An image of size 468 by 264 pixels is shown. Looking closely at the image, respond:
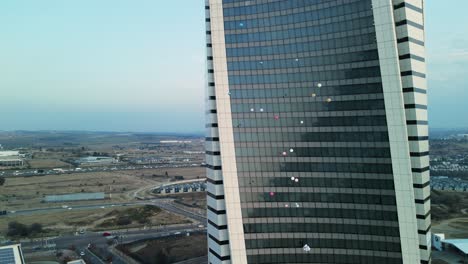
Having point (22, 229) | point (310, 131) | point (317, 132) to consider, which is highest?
point (310, 131)

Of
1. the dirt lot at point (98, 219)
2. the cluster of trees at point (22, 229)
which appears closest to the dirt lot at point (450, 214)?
the dirt lot at point (98, 219)

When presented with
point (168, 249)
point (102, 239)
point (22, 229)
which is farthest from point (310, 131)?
point (22, 229)

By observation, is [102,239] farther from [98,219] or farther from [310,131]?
[310,131]

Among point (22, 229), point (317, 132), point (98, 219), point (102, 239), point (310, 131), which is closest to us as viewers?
point (317, 132)

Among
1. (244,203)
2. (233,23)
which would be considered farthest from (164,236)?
(233,23)

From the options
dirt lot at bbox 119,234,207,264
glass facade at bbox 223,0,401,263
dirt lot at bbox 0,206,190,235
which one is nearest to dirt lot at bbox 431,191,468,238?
glass facade at bbox 223,0,401,263

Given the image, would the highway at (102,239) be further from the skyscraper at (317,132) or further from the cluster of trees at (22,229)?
the skyscraper at (317,132)

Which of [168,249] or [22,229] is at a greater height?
[22,229]
